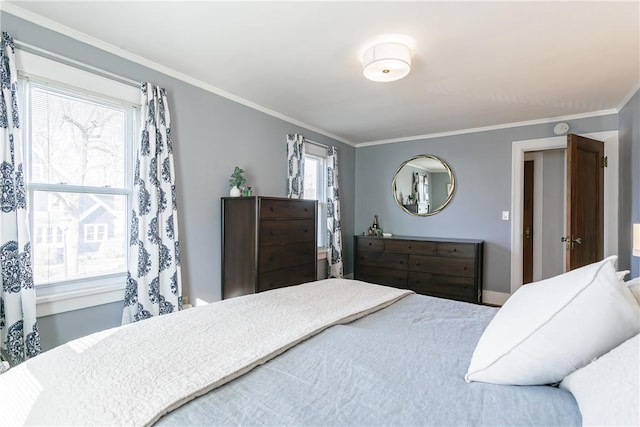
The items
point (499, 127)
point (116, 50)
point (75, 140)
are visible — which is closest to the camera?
point (75, 140)

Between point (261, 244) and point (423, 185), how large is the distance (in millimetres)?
2851

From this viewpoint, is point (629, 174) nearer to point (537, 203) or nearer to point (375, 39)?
point (537, 203)

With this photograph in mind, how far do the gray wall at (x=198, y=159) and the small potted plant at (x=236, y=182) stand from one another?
88mm

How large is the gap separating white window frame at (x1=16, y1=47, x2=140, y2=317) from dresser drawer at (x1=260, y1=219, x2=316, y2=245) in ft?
3.67

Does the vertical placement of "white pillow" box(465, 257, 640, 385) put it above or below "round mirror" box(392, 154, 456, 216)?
below

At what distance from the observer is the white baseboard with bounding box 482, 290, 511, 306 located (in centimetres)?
415

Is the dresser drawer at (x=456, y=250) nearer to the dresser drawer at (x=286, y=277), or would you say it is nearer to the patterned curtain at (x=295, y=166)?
the dresser drawer at (x=286, y=277)

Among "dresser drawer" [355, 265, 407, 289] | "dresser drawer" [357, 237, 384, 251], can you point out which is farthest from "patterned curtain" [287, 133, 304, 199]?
"dresser drawer" [355, 265, 407, 289]

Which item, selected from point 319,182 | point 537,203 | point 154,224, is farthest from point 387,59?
point 537,203

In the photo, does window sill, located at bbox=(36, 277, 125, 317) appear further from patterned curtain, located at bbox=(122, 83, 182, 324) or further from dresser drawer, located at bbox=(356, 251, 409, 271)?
dresser drawer, located at bbox=(356, 251, 409, 271)

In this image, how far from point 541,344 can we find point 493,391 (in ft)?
0.59

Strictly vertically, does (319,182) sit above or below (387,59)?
below

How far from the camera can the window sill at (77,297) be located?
80.6 inches

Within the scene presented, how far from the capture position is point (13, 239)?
1.86m
